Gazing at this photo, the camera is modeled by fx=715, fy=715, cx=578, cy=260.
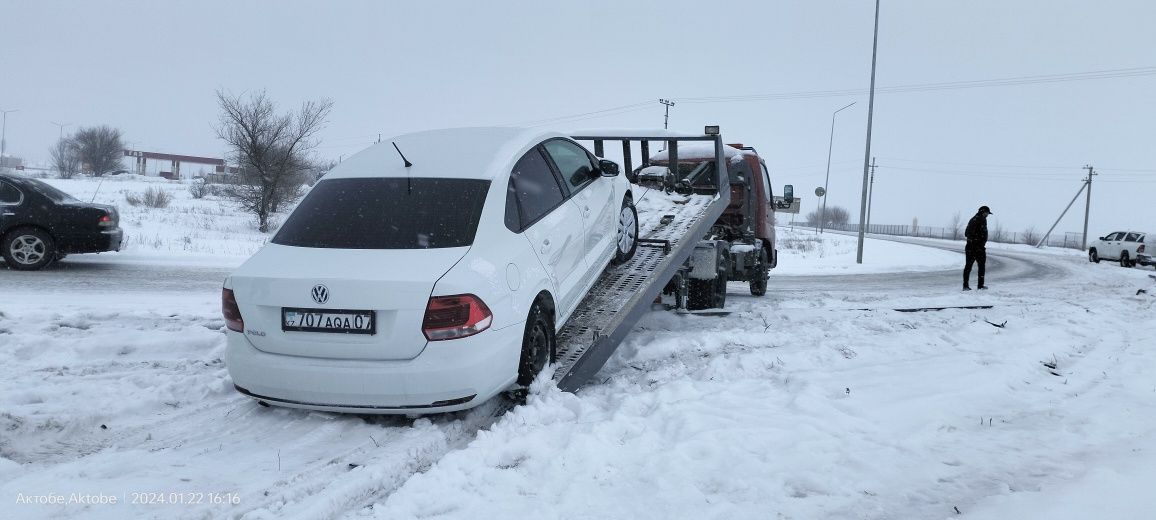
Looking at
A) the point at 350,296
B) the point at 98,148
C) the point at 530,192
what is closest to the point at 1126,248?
the point at 530,192

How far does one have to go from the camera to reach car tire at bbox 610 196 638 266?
638cm

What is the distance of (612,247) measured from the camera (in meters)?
6.18

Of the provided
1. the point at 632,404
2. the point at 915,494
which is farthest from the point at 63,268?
the point at 915,494

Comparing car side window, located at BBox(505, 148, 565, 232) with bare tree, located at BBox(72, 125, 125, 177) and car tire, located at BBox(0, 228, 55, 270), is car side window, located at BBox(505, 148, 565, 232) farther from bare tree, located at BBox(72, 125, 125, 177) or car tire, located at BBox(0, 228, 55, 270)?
bare tree, located at BBox(72, 125, 125, 177)

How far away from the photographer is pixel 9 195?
10766mm

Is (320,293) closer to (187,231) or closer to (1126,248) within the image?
(187,231)

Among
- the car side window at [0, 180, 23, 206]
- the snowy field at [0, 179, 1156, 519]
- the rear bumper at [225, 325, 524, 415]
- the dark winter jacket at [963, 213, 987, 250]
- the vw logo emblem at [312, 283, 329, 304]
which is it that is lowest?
the snowy field at [0, 179, 1156, 519]

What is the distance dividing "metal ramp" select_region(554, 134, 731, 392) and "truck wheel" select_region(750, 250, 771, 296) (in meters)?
2.30

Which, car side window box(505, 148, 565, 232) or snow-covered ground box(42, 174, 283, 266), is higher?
→ car side window box(505, 148, 565, 232)

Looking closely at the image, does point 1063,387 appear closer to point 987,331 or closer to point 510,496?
point 987,331

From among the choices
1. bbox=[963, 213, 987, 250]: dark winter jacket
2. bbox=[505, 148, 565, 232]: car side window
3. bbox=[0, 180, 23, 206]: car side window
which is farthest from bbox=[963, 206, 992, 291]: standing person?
bbox=[0, 180, 23, 206]: car side window

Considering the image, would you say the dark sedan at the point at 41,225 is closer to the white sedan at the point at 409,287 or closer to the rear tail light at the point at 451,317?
the white sedan at the point at 409,287

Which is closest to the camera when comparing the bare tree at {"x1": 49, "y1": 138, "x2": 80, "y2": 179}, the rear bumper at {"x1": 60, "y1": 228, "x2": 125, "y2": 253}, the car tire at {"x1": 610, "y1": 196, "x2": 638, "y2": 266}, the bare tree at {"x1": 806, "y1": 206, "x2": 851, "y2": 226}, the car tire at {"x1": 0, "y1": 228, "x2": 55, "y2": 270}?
the car tire at {"x1": 610, "y1": 196, "x2": 638, "y2": 266}

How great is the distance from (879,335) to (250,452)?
5.48m
